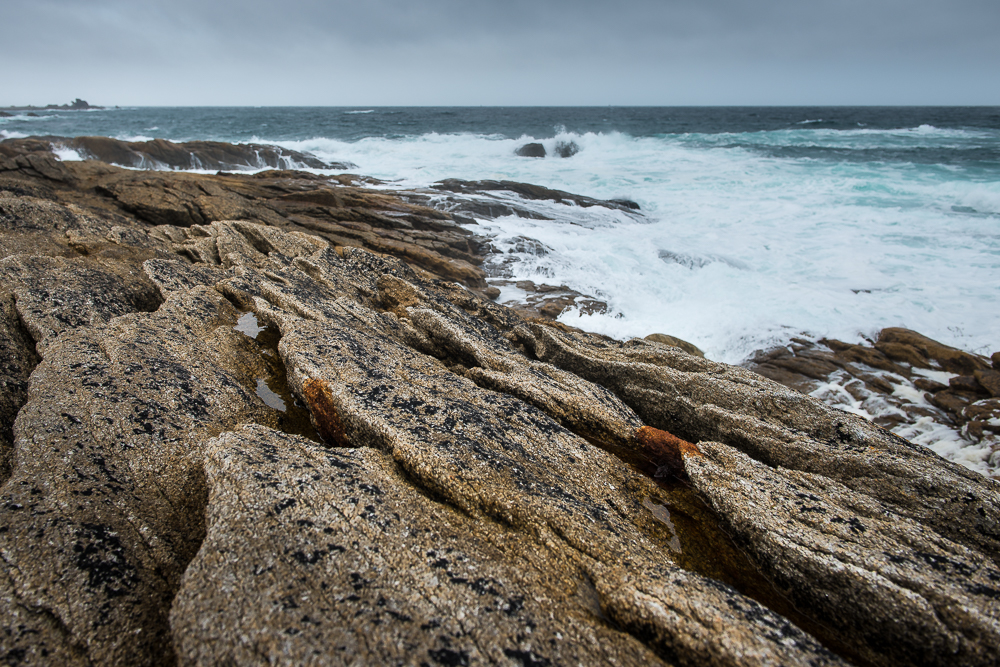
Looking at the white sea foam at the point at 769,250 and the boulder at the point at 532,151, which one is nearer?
the white sea foam at the point at 769,250

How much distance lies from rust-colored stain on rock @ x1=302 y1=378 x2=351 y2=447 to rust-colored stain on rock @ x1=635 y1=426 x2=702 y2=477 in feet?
15.8

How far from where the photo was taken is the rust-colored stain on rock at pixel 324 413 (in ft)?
22.6

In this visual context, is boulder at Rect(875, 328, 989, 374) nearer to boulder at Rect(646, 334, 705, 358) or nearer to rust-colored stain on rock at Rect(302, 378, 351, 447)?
boulder at Rect(646, 334, 705, 358)

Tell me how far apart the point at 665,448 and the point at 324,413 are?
18.2 ft

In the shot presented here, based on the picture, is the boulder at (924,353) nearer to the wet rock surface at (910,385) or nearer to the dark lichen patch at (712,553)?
the wet rock surface at (910,385)

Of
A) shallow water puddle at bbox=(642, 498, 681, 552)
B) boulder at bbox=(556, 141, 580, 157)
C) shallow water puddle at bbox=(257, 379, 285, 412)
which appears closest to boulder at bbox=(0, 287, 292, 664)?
shallow water puddle at bbox=(257, 379, 285, 412)

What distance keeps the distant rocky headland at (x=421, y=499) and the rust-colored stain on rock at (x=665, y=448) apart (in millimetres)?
52

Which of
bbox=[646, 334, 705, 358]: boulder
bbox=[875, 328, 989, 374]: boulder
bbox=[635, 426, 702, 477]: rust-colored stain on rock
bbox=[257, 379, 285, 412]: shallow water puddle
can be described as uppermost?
bbox=[257, 379, 285, 412]: shallow water puddle

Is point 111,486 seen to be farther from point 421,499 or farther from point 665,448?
point 665,448

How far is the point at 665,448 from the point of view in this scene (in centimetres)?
745

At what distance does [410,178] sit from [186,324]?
129 ft

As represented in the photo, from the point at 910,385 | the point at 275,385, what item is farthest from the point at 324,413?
the point at 910,385

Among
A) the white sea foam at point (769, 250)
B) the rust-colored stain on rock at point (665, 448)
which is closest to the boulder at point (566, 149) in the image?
the white sea foam at point (769, 250)

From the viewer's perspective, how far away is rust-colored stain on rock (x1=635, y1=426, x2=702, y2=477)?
23.6 feet
